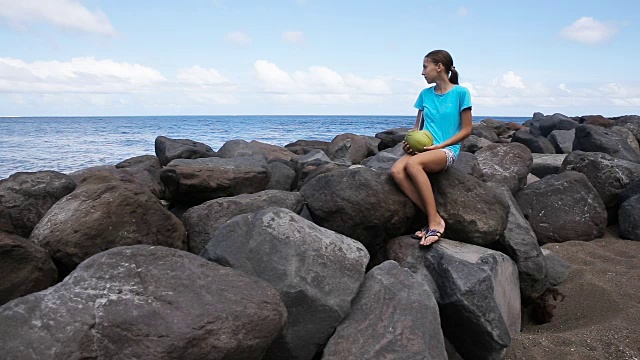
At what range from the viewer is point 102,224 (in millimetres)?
4340

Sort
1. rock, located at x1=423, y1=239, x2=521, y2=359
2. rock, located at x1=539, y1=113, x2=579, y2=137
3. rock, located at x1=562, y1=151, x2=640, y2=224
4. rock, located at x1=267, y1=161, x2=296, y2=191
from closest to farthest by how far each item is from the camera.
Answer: rock, located at x1=423, y1=239, x2=521, y2=359, rock, located at x1=562, y1=151, x2=640, y2=224, rock, located at x1=267, y1=161, x2=296, y2=191, rock, located at x1=539, y1=113, x2=579, y2=137

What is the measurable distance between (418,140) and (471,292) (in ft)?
4.48

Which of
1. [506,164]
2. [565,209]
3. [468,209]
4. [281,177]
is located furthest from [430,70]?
[281,177]

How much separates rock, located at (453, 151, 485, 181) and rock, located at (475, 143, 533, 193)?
0.16 meters

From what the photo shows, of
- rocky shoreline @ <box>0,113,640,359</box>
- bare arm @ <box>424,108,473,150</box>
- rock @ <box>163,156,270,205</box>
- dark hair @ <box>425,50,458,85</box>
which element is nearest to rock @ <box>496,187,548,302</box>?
rocky shoreline @ <box>0,113,640,359</box>

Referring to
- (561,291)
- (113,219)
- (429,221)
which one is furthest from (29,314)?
(561,291)

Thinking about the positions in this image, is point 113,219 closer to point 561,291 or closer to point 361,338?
point 361,338

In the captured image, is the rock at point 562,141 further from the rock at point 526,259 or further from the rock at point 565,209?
the rock at point 526,259

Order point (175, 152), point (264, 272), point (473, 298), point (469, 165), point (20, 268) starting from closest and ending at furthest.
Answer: point (264, 272) < point (20, 268) < point (473, 298) < point (469, 165) < point (175, 152)

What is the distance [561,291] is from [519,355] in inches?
54.5

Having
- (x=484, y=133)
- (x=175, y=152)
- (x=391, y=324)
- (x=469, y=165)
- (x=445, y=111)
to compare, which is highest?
(x=445, y=111)

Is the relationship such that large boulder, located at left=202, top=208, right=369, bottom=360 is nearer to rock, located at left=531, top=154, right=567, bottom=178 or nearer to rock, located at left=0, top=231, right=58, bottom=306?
rock, located at left=0, top=231, right=58, bottom=306

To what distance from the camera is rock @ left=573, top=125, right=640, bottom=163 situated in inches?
391

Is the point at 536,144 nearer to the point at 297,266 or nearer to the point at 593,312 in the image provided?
the point at 593,312
